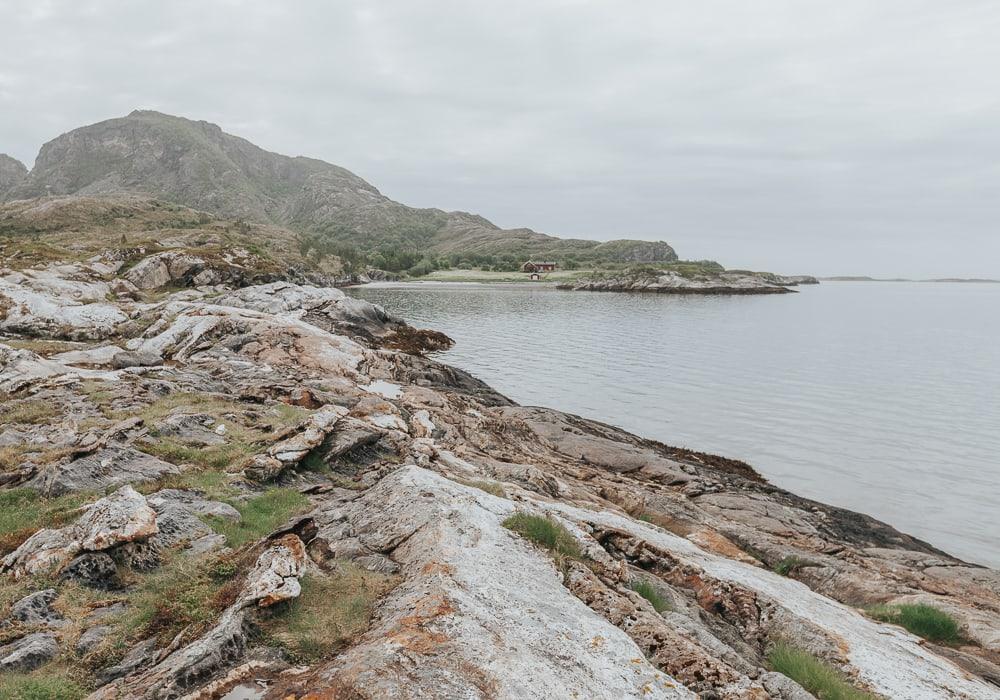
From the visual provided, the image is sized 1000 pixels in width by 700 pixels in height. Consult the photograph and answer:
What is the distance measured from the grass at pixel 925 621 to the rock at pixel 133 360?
32470 mm

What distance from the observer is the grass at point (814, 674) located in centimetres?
866

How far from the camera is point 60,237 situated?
3802 inches

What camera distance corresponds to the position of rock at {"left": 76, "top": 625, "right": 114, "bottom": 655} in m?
7.80

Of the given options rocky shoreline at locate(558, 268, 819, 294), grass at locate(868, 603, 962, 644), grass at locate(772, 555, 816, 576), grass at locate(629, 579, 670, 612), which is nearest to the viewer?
grass at locate(629, 579, 670, 612)

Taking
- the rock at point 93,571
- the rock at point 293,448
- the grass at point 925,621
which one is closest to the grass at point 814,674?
the grass at point 925,621

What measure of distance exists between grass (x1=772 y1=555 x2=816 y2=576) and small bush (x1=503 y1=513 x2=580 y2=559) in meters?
9.14

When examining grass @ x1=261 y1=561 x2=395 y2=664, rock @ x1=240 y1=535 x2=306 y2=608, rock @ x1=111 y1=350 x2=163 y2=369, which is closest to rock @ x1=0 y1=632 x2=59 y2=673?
rock @ x1=240 y1=535 x2=306 y2=608

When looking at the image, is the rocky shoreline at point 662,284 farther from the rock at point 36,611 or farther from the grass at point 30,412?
the rock at point 36,611

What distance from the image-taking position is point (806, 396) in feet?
139

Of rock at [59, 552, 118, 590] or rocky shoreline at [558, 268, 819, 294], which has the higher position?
rocky shoreline at [558, 268, 819, 294]

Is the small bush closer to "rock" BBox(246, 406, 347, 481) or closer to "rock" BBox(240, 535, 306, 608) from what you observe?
"rock" BBox(240, 535, 306, 608)

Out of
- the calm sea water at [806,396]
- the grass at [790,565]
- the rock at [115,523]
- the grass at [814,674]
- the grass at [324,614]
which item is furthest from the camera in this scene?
the calm sea water at [806,396]

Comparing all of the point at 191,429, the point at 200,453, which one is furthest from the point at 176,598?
the point at 191,429

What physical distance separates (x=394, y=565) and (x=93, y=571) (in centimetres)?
542
